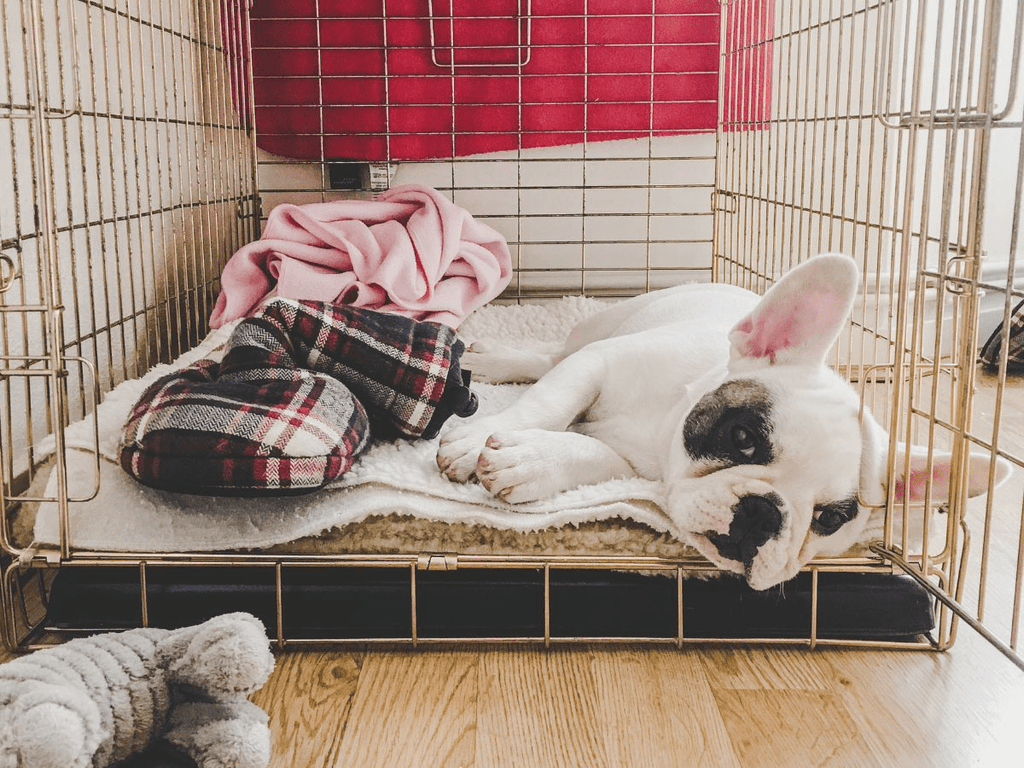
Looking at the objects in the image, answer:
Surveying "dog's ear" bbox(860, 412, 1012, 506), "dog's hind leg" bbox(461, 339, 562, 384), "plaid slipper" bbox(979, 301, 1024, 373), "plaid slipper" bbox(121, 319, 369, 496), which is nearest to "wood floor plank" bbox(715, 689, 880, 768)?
"dog's ear" bbox(860, 412, 1012, 506)

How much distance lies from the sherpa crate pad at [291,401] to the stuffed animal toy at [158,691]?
0.23 m

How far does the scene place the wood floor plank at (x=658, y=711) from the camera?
1.02 meters

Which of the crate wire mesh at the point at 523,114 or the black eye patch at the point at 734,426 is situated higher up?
the crate wire mesh at the point at 523,114

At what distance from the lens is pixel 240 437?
1.17 metres

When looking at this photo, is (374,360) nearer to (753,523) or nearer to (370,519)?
(370,519)

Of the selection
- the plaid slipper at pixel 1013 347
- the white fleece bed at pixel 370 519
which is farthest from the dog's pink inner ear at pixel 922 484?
the plaid slipper at pixel 1013 347

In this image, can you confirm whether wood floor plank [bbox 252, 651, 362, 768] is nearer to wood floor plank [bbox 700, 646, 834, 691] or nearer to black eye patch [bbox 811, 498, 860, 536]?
wood floor plank [bbox 700, 646, 834, 691]

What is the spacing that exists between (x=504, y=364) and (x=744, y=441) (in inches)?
33.8

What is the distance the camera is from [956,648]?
4.13ft

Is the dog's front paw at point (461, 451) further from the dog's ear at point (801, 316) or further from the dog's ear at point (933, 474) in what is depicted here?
the dog's ear at point (933, 474)

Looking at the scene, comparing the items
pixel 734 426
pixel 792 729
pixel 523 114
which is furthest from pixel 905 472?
pixel 523 114

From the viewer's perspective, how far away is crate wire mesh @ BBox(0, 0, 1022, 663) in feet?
3.93

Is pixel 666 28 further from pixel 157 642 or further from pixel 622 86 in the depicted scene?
pixel 157 642

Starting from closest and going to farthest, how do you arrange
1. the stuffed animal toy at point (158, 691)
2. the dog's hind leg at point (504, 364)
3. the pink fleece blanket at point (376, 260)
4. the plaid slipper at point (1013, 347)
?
the stuffed animal toy at point (158, 691) < the dog's hind leg at point (504, 364) < the pink fleece blanket at point (376, 260) < the plaid slipper at point (1013, 347)
